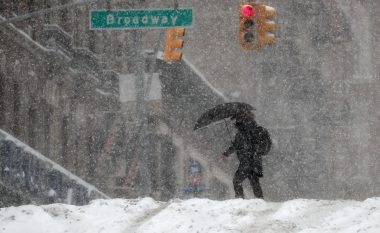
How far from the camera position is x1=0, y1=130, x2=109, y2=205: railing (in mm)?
13648

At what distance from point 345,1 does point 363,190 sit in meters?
10.7

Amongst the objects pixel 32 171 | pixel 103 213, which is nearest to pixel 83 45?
pixel 32 171

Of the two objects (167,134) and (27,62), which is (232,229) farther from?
(167,134)

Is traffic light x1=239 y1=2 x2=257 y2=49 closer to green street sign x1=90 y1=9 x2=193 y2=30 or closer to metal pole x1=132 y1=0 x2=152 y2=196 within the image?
green street sign x1=90 y1=9 x2=193 y2=30

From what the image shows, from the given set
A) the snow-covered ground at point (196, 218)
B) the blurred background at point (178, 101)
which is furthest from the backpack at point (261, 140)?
the snow-covered ground at point (196, 218)

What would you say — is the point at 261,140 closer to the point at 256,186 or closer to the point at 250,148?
the point at 250,148

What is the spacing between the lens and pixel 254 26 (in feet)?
50.5

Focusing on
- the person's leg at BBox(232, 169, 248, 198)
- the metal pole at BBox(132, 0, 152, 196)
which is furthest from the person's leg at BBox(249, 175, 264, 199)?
the metal pole at BBox(132, 0, 152, 196)

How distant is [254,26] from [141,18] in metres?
2.35

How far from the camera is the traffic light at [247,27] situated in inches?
602

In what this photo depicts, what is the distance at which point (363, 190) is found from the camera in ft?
140

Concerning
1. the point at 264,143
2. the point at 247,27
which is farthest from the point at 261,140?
the point at 247,27

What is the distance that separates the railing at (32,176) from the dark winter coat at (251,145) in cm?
392

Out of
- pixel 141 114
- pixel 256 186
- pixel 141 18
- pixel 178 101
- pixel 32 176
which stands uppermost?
pixel 141 18
